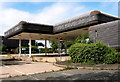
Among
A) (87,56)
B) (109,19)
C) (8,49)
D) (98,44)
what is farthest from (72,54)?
(8,49)

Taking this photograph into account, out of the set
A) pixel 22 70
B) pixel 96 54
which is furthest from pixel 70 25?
pixel 22 70

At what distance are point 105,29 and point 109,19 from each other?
5.67m

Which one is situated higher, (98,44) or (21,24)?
(21,24)

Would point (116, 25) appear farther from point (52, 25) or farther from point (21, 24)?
point (21, 24)

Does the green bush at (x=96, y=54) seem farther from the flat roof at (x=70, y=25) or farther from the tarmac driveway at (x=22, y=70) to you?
the flat roof at (x=70, y=25)

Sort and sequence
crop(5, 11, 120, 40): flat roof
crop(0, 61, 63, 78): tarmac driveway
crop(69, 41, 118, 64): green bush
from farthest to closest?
crop(5, 11, 120, 40): flat roof → crop(69, 41, 118, 64): green bush → crop(0, 61, 63, 78): tarmac driveway

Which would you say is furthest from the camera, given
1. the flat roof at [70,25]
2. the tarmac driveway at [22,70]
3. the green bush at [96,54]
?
the flat roof at [70,25]

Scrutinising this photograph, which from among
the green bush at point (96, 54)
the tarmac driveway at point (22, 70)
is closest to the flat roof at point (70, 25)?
the green bush at point (96, 54)

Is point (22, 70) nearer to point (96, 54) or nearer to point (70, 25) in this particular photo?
point (96, 54)

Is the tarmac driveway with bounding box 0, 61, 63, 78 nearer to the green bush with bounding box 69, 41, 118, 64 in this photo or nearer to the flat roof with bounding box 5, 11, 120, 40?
the green bush with bounding box 69, 41, 118, 64

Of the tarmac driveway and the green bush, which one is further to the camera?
the green bush

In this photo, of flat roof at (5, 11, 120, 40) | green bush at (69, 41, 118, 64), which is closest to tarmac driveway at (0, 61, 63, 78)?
green bush at (69, 41, 118, 64)

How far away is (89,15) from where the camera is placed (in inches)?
760

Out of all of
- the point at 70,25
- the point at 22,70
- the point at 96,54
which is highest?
the point at 70,25
